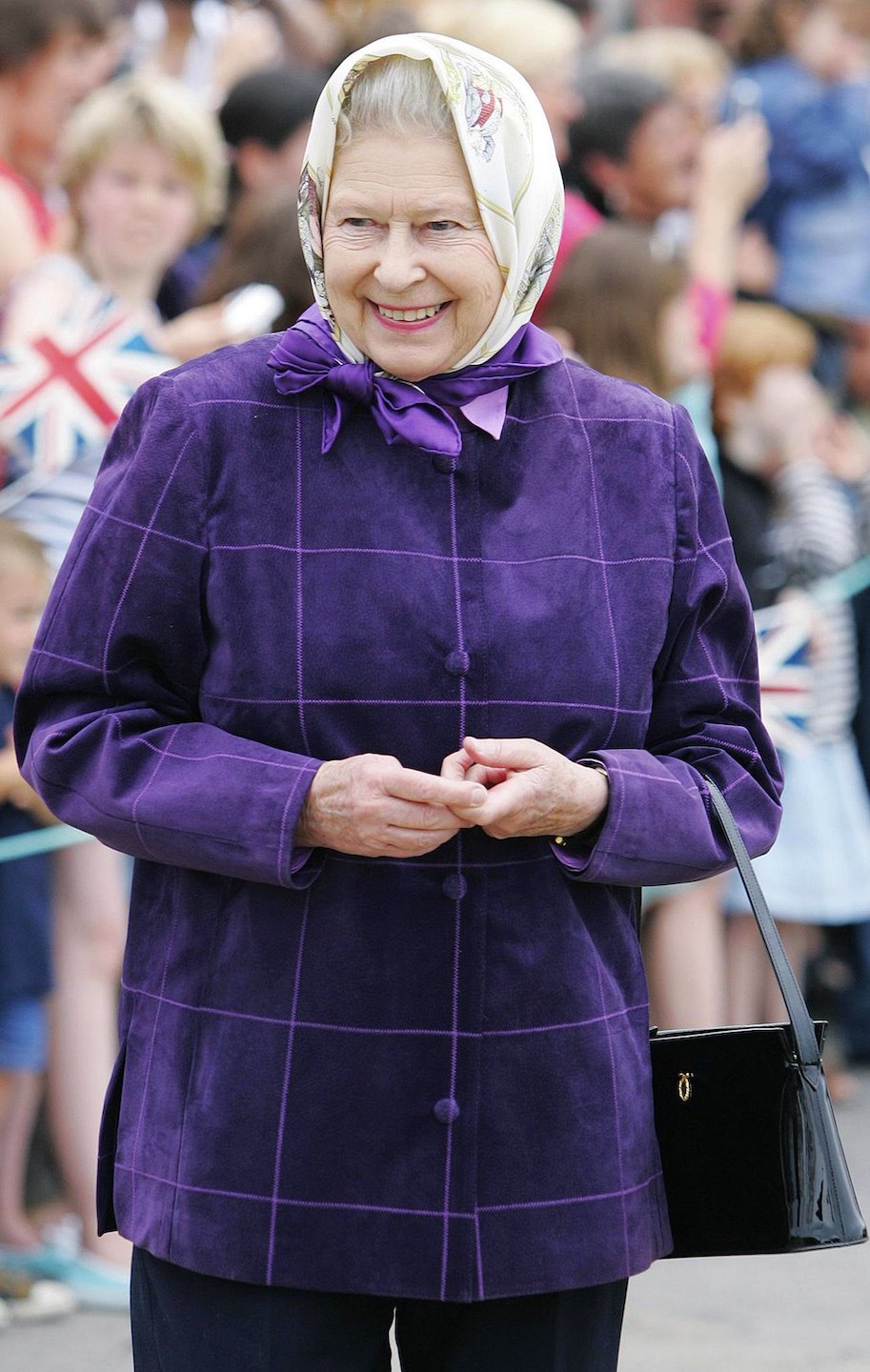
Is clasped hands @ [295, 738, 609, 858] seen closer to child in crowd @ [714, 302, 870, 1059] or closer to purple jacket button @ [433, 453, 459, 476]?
purple jacket button @ [433, 453, 459, 476]

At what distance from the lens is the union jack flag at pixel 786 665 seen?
4.54 metres

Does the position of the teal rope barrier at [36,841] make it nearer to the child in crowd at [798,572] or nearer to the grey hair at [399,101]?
the child in crowd at [798,572]

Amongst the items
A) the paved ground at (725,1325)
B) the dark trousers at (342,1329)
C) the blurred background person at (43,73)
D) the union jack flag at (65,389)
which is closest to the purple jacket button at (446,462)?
the dark trousers at (342,1329)

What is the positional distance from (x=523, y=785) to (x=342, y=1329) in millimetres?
560

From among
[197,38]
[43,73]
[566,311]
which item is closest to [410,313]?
[566,311]

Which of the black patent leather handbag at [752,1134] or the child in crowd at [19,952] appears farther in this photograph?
the child in crowd at [19,952]

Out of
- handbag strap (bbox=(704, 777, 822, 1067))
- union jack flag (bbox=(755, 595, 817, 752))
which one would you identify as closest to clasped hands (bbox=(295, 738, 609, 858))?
handbag strap (bbox=(704, 777, 822, 1067))

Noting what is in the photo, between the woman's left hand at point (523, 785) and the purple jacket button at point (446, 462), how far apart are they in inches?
10.6

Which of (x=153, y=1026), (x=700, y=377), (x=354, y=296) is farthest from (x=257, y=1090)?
(x=700, y=377)

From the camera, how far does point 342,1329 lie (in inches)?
73.1

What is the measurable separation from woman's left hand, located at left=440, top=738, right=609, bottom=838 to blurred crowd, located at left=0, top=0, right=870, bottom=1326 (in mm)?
1877

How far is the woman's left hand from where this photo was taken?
1720 millimetres

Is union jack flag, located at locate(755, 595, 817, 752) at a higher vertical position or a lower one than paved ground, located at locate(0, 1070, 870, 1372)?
higher

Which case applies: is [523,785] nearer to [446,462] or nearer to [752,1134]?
[446,462]
